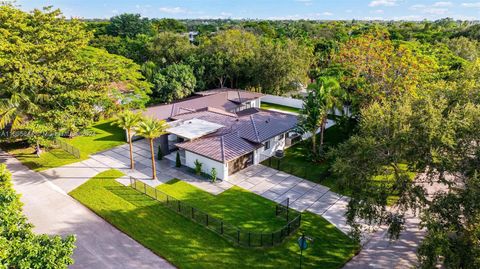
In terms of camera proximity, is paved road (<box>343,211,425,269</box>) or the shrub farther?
the shrub

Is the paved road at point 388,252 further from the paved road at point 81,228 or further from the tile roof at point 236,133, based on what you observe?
the tile roof at point 236,133

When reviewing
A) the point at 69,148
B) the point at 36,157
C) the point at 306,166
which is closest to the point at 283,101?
the point at 306,166

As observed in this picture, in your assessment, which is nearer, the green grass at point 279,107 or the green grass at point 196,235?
the green grass at point 196,235

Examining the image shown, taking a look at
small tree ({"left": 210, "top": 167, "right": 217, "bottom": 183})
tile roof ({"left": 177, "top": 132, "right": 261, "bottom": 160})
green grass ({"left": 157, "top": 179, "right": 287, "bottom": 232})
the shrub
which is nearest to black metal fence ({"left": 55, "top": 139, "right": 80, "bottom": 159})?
tile roof ({"left": 177, "top": 132, "right": 261, "bottom": 160})

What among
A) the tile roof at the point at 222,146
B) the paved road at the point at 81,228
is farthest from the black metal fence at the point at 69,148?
the tile roof at the point at 222,146

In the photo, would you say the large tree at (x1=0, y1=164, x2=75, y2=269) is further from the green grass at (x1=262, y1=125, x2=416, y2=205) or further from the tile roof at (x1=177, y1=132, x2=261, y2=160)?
the green grass at (x1=262, y1=125, x2=416, y2=205)

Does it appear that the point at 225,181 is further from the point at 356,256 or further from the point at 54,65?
the point at 54,65
